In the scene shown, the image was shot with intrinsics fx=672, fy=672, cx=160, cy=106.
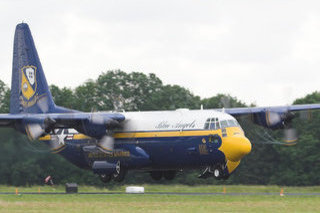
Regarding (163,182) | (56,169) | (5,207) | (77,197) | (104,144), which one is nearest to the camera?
(5,207)

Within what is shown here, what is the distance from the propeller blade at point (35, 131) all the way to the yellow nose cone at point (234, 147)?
9.07 metres

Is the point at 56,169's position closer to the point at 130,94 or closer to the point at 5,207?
the point at 5,207

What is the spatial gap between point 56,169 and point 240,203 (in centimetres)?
1720

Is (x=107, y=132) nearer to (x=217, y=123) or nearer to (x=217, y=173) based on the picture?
(x=217, y=123)

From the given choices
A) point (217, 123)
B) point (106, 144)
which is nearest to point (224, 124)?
point (217, 123)

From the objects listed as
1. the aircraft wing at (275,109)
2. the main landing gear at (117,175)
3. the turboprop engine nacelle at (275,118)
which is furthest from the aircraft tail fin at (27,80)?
the turboprop engine nacelle at (275,118)

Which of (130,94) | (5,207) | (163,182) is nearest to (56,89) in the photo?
(130,94)

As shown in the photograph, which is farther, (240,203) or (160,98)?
(160,98)

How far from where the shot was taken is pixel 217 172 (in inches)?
1368

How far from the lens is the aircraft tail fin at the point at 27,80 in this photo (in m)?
39.8

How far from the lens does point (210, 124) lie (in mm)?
33969

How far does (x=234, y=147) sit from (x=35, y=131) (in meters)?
10.0

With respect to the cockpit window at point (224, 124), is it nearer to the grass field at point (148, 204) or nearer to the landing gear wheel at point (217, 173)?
the landing gear wheel at point (217, 173)

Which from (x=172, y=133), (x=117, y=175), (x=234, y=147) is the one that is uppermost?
(x=172, y=133)
